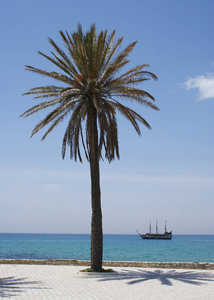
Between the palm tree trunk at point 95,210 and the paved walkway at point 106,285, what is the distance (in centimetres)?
107

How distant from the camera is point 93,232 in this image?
56.9 feet

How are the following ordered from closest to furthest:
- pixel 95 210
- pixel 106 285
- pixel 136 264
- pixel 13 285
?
pixel 13 285
pixel 106 285
pixel 95 210
pixel 136 264

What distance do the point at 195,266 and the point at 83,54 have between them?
12.0m

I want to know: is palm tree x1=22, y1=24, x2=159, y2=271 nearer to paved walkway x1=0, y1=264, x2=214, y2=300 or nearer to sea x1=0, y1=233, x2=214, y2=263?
paved walkway x1=0, y1=264, x2=214, y2=300

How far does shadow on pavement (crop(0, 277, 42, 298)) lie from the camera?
37.8 ft

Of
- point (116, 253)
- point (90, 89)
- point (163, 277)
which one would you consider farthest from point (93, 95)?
point (116, 253)

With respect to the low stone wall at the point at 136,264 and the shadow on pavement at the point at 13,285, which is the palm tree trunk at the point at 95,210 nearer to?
the low stone wall at the point at 136,264

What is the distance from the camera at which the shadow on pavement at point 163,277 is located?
14.7 meters

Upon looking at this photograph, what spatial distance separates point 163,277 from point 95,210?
4.19m

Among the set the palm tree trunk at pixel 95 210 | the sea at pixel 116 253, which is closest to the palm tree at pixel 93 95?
the palm tree trunk at pixel 95 210

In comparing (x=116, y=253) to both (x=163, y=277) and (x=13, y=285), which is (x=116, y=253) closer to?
(x=163, y=277)

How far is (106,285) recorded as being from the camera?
533 inches

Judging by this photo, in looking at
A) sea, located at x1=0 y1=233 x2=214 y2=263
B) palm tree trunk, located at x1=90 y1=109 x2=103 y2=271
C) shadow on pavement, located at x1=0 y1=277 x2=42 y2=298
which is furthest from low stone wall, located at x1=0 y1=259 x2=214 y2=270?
sea, located at x1=0 y1=233 x2=214 y2=263

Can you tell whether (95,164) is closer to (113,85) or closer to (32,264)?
(113,85)
